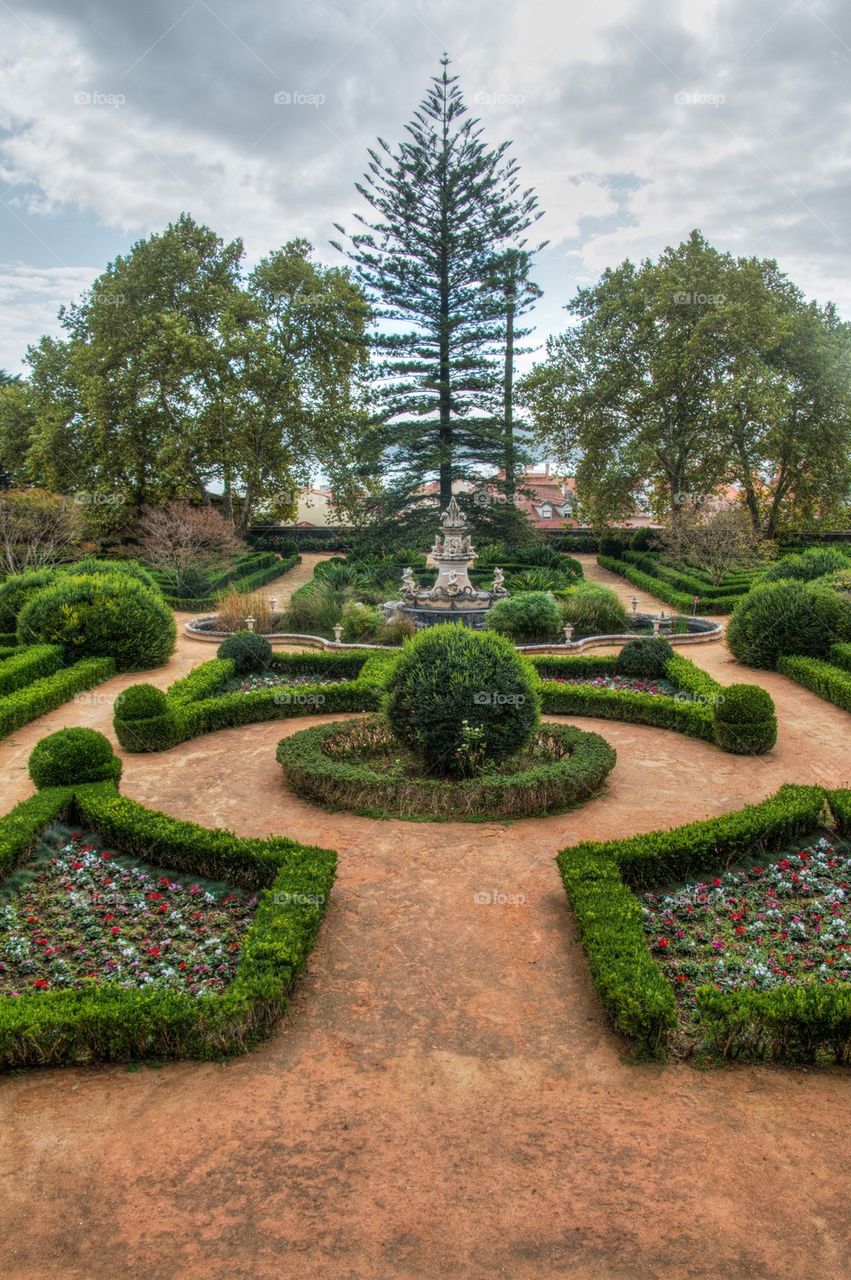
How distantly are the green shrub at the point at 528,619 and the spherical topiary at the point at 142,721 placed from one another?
825cm

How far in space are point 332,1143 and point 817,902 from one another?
13.4ft

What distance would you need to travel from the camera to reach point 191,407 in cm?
2930

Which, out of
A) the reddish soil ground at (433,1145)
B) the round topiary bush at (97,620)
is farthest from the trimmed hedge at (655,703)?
the round topiary bush at (97,620)

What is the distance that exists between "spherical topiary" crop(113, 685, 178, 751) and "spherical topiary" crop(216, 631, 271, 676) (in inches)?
143

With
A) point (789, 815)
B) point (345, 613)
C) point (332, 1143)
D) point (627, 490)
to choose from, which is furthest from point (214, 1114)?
point (627, 490)

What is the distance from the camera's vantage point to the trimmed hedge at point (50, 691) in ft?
36.1

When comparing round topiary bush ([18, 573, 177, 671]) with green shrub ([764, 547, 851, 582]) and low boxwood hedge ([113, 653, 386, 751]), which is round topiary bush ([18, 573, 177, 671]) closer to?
low boxwood hedge ([113, 653, 386, 751])

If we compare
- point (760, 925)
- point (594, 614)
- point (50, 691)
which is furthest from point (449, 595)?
point (760, 925)

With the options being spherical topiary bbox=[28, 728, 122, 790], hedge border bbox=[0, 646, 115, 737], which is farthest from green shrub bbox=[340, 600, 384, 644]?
spherical topiary bbox=[28, 728, 122, 790]

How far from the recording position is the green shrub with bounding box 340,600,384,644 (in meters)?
17.2

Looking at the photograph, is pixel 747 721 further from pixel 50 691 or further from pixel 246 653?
pixel 50 691

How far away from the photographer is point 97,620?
46.6 feet

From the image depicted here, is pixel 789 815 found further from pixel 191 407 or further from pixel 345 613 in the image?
pixel 191 407

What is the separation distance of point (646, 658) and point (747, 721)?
3821mm
